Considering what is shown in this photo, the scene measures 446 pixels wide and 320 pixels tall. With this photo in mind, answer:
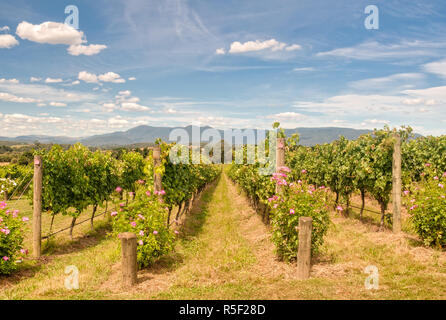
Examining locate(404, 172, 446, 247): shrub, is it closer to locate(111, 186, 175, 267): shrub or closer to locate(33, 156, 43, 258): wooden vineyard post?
locate(111, 186, 175, 267): shrub

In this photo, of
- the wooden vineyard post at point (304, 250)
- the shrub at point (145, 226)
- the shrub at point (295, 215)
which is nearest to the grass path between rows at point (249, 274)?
the wooden vineyard post at point (304, 250)

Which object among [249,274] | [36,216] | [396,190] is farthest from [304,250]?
[36,216]

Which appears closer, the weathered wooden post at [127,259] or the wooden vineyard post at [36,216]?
the weathered wooden post at [127,259]

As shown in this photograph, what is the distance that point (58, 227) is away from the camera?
1203cm

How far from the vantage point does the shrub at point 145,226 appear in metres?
Result: 5.96

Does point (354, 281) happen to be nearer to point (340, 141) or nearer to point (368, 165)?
point (368, 165)

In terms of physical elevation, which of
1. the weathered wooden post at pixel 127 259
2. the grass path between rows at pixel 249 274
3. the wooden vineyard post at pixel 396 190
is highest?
the wooden vineyard post at pixel 396 190

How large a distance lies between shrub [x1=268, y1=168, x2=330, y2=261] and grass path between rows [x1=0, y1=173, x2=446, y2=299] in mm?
297

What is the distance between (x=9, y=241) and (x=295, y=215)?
6.01 m

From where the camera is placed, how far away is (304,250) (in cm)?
534

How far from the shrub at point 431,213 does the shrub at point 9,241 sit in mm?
8896

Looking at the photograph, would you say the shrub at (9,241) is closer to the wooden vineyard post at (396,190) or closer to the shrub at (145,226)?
the shrub at (145,226)

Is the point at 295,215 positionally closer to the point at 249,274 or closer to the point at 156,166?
the point at 249,274
